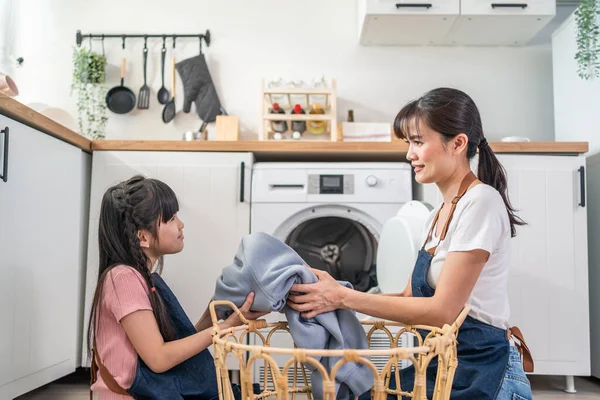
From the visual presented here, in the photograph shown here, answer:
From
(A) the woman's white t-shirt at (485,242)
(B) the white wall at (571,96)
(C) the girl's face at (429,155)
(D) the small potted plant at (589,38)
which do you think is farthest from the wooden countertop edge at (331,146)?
(A) the woman's white t-shirt at (485,242)

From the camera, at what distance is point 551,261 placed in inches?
87.2

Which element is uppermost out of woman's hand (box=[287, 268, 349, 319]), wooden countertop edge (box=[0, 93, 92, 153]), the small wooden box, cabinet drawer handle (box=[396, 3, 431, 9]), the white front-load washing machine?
cabinet drawer handle (box=[396, 3, 431, 9])

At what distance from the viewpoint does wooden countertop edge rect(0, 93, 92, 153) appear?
62.1 inches

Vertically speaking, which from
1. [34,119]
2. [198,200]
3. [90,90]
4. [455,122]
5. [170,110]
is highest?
[90,90]

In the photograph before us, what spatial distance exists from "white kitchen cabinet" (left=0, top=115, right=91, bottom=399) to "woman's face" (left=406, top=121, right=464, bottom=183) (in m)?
1.11

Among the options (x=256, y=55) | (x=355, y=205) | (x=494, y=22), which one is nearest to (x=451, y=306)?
(x=355, y=205)

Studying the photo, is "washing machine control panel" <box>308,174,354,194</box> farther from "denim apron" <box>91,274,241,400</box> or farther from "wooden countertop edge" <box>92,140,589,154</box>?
"denim apron" <box>91,274,241,400</box>

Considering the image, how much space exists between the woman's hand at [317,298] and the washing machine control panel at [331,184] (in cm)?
128

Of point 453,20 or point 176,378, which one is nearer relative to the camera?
point 176,378

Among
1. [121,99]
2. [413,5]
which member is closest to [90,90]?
[121,99]

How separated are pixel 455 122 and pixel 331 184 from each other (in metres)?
1.13

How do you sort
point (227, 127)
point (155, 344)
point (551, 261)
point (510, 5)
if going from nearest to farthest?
point (155, 344) < point (551, 261) < point (510, 5) < point (227, 127)

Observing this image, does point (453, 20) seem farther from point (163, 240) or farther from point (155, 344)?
point (155, 344)

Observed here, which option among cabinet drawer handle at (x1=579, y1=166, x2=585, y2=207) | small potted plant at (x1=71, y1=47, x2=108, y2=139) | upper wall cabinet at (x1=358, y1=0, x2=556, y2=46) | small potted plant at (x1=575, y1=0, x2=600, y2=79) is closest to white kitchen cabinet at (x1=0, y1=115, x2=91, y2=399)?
small potted plant at (x1=71, y1=47, x2=108, y2=139)
